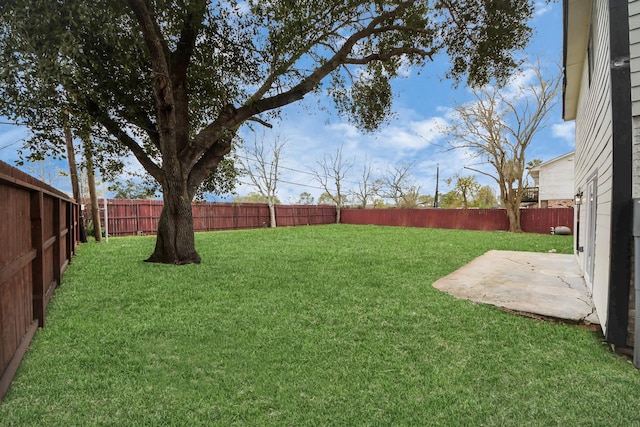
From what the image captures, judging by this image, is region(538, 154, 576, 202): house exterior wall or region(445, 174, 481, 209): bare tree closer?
region(538, 154, 576, 202): house exterior wall

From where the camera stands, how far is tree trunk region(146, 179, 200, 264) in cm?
615

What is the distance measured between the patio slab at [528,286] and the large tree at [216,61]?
4028 millimetres

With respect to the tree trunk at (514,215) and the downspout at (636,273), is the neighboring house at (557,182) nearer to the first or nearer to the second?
the tree trunk at (514,215)

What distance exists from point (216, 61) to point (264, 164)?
55.0ft

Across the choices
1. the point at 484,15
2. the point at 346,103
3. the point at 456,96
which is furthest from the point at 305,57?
the point at 456,96

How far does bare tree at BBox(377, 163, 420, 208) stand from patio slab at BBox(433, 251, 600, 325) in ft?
79.1

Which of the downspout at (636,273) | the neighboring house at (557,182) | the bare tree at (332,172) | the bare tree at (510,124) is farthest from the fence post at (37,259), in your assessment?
the bare tree at (332,172)

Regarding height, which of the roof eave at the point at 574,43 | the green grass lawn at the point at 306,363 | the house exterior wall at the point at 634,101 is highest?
the roof eave at the point at 574,43

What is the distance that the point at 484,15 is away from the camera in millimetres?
6250

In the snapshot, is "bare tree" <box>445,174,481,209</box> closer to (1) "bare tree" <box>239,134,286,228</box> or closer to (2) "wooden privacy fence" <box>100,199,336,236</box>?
(2) "wooden privacy fence" <box>100,199,336,236</box>

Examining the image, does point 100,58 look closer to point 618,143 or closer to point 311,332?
point 311,332

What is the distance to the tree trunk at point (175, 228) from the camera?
20.2 ft

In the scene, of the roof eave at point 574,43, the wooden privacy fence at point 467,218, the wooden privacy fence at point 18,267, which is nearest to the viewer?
the wooden privacy fence at point 18,267

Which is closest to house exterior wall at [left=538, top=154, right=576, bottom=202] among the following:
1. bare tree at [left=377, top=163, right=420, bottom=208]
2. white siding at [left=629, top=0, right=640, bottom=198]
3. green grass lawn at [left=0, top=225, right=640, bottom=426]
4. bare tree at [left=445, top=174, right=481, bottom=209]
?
bare tree at [left=445, top=174, right=481, bottom=209]
